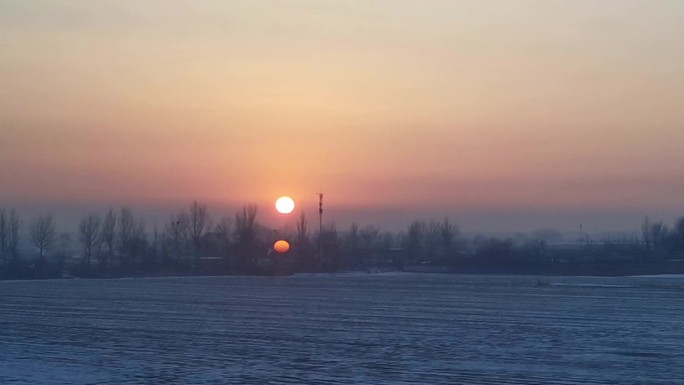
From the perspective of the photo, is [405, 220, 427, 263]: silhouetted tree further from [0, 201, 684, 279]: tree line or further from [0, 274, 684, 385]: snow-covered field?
[0, 274, 684, 385]: snow-covered field

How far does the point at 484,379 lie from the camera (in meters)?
17.8

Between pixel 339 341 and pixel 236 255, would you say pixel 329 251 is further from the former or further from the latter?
pixel 339 341

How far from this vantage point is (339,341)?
24328 millimetres

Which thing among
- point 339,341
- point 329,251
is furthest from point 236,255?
point 339,341

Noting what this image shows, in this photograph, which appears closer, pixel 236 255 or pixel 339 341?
pixel 339 341

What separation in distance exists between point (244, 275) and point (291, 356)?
2589 inches

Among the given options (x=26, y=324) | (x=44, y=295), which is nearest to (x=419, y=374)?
(x=26, y=324)

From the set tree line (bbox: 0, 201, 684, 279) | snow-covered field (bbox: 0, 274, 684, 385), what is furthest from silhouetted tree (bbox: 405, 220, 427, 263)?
snow-covered field (bbox: 0, 274, 684, 385)

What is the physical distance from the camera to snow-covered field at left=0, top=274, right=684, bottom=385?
721 inches

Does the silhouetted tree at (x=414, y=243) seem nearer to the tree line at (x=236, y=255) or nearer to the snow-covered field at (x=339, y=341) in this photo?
the tree line at (x=236, y=255)

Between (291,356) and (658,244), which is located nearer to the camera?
(291,356)

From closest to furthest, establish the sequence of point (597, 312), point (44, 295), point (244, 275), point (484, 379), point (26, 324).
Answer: point (484, 379) < point (26, 324) < point (597, 312) < point (44, 295) < point (244, 275)

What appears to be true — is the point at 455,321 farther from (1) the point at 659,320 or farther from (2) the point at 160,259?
(2) the point at 160,259

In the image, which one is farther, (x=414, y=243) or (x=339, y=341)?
(x=414, y=243)
